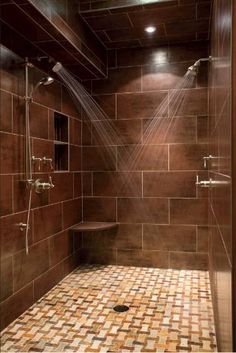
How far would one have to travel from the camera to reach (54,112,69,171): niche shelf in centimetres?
323

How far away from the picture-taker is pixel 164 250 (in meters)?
3.41

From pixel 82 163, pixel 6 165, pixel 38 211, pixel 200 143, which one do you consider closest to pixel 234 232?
pixel 6 165

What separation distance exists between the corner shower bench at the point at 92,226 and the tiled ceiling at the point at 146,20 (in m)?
1.95

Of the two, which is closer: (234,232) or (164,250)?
(234,232)

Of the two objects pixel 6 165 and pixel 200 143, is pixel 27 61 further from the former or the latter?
pixel 200 143

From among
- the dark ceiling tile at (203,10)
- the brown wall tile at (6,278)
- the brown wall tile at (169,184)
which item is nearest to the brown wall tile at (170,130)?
the brown wall tile at (169,184)

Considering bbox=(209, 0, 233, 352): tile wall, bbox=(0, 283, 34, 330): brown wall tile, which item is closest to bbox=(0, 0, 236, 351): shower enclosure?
bbox=(0, 283, 34, 330): brown wall tile

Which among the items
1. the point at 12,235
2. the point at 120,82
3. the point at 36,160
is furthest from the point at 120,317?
the point at 120,82

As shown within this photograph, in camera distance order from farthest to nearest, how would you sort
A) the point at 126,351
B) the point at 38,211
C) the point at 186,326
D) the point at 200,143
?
1. the point at 200,143
2. the point at 38,211
3. the point at 186,326
4. the point at 126,351

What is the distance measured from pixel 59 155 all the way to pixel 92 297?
4.83ft

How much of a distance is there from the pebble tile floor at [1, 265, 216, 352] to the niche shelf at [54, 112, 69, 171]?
117 centimetres

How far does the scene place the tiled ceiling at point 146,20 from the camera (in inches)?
99.5

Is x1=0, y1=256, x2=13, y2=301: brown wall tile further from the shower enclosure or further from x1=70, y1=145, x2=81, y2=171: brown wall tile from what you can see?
x1=70, y1=145, x2=81, y2=171: brown wall tile

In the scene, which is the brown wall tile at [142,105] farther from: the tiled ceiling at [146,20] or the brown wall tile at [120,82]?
the tiled ceiling at [146,20]
